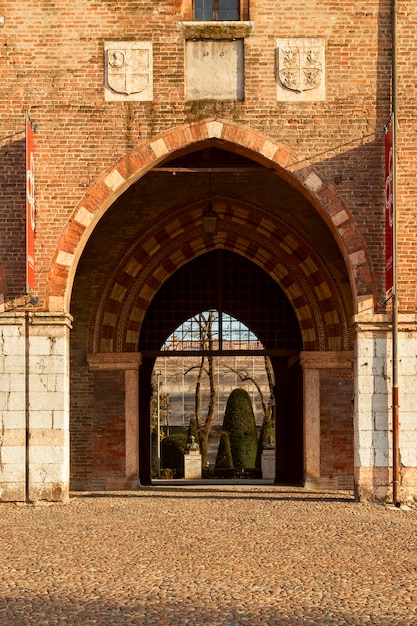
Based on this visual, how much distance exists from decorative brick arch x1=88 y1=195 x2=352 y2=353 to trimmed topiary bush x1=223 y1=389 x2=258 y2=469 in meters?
21.1

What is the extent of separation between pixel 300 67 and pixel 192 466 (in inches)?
905

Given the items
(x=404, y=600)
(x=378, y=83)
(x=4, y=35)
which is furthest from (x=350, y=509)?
(x=4, y=35)

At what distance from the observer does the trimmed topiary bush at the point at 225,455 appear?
43250mm

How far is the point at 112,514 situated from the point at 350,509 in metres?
3.35

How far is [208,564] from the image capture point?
1148cm

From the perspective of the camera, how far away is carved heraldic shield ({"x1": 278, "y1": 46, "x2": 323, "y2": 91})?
1852 centimetres

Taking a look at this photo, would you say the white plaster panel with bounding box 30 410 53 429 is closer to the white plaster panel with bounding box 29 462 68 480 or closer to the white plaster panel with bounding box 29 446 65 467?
the white plaster panel with bounding box 29 446 65 467

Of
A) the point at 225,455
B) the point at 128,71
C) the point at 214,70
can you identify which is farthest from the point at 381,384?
the point at 225,455

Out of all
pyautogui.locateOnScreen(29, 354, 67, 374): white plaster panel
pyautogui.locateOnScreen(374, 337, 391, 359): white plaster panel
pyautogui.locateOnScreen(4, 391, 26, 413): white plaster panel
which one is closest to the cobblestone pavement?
pyautogui.locateOnScreen(4, 391, 26, 413): white plaster panel

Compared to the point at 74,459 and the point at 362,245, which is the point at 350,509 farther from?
the point at 74,459

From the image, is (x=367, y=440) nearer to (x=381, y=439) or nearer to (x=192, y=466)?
(x=381, y=439)

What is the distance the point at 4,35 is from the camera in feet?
60.9

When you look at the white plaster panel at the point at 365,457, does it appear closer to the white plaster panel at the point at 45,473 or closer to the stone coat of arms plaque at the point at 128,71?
the white plaster panel at the point at 45,473

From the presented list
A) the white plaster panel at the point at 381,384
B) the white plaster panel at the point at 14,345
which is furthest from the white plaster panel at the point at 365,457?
the white plaster panel at the point at 14,345
